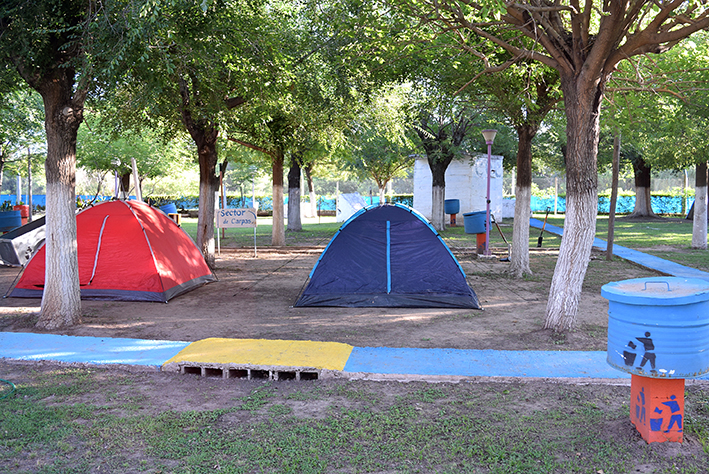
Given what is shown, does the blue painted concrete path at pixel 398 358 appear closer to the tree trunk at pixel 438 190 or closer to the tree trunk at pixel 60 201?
the tree trunk at pixel 60 201

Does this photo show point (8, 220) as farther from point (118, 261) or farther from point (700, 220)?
point (700, 220)

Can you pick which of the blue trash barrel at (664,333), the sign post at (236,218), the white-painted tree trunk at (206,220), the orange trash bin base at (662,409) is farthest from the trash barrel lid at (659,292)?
the sign post at (236,218)

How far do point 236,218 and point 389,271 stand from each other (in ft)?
25.5

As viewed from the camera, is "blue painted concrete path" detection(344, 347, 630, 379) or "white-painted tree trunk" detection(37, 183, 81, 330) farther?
"white-painted tree trunk" detection(37, 183, 81, 330)

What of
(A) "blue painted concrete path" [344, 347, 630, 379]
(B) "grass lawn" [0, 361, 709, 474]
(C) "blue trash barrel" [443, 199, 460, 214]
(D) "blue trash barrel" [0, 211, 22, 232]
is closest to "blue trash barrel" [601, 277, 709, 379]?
(B) "grass lawn" [0, 361, 709, 474]

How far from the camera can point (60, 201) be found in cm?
756

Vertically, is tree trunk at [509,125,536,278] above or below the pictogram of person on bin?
above

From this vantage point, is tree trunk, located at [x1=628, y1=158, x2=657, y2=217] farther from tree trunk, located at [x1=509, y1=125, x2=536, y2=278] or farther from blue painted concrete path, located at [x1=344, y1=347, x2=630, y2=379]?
blue painted concrete path, located at [x1=344, y1=347, x2=630, y2=379]

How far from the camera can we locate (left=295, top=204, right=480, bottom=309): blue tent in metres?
9.05

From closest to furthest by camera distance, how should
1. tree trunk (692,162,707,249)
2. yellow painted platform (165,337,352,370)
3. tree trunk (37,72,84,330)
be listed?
yellow painted platform (165,337,352,370) → tree trunk (37,72,84,330) → tree trunk (692,162,707,249)

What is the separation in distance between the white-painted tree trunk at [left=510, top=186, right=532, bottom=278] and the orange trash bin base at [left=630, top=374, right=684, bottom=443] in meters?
8.03

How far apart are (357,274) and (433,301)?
4.46 ft

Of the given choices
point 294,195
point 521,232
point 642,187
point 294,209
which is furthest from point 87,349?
point 642,187

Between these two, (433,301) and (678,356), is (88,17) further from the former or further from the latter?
(678,356)
